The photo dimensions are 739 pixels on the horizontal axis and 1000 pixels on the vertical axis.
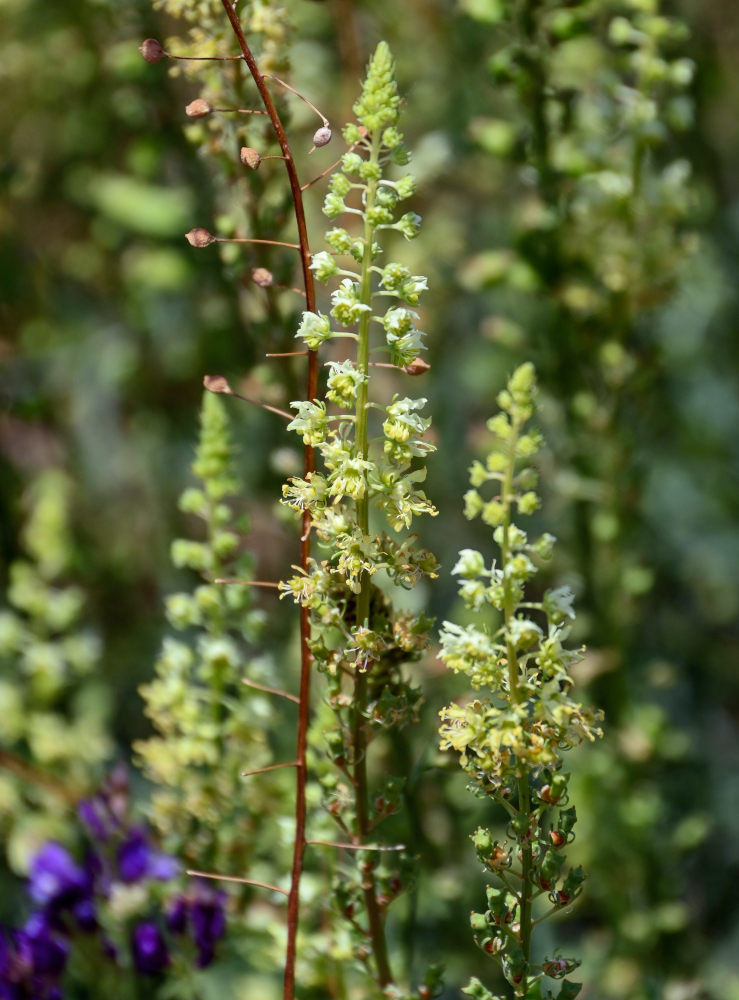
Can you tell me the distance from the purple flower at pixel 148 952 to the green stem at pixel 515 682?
20.4 inches

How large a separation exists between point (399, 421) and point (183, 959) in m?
0.77

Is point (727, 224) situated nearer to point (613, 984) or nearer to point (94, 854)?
point (613, 984)

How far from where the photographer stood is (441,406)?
7.13ft

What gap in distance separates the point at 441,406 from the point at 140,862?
3.69 ft

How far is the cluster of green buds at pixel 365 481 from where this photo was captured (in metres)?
0.79

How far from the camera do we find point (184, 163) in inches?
74.4

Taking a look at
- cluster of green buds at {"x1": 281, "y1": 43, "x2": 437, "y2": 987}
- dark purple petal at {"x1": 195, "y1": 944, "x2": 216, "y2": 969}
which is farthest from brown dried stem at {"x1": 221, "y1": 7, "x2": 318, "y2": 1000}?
dark purple petal at {"x1": 195, "y1": 944, "x2": 216, "y2": 969}

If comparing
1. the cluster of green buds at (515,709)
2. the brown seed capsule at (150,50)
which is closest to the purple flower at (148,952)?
the cluster of green buds at (515,709)

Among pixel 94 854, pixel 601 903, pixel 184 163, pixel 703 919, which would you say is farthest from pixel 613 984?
pixel 184 163

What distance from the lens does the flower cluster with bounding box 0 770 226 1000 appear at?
124cm

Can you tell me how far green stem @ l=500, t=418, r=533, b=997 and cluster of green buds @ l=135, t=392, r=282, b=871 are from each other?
40 centimetres

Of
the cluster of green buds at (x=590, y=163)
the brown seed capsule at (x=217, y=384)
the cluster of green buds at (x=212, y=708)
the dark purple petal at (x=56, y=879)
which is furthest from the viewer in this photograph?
the cluster of green buds at (x=590, y=163)

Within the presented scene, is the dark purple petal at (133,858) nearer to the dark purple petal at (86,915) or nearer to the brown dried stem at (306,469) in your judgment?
the dark purple petal at (86,915)

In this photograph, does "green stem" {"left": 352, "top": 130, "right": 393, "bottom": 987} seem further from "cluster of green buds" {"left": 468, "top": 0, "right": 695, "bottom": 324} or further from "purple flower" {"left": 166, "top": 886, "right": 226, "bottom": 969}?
"cluster of green buds" {"left": 468, "top": 0, "right": 695, "bottom": 324}
